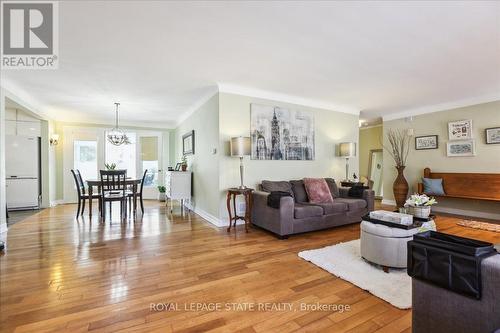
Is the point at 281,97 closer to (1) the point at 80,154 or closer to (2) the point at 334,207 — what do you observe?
(2) the point at 334,207

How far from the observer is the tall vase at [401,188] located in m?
5.55

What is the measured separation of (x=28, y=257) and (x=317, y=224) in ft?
12.2

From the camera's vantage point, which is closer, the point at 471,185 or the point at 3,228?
the point at 3,228

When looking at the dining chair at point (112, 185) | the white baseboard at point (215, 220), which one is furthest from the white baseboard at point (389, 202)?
the dining chair at point (112, 185)

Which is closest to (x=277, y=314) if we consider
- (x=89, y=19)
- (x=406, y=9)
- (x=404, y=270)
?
(x=404, y=270)

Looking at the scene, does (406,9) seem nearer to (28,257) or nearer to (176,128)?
(28,257)

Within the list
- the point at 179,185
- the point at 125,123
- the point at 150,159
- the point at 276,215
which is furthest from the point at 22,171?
the point at 276,215

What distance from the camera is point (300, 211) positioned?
3.43 meters

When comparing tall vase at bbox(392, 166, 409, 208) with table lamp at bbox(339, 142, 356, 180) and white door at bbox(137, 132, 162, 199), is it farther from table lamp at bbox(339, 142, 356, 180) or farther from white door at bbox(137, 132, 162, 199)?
white door at bbox(137, 132, 162, 199)

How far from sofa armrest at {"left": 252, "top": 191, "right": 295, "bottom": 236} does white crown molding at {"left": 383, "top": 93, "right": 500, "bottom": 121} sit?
4525 millimetres

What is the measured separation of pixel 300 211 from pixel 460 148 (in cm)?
424

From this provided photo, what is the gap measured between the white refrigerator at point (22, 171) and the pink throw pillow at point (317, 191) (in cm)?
636

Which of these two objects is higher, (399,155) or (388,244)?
(399,155)

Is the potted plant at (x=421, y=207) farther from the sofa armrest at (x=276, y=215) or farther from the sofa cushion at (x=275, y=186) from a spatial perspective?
the sofa cushion at (x=275, y=186)
